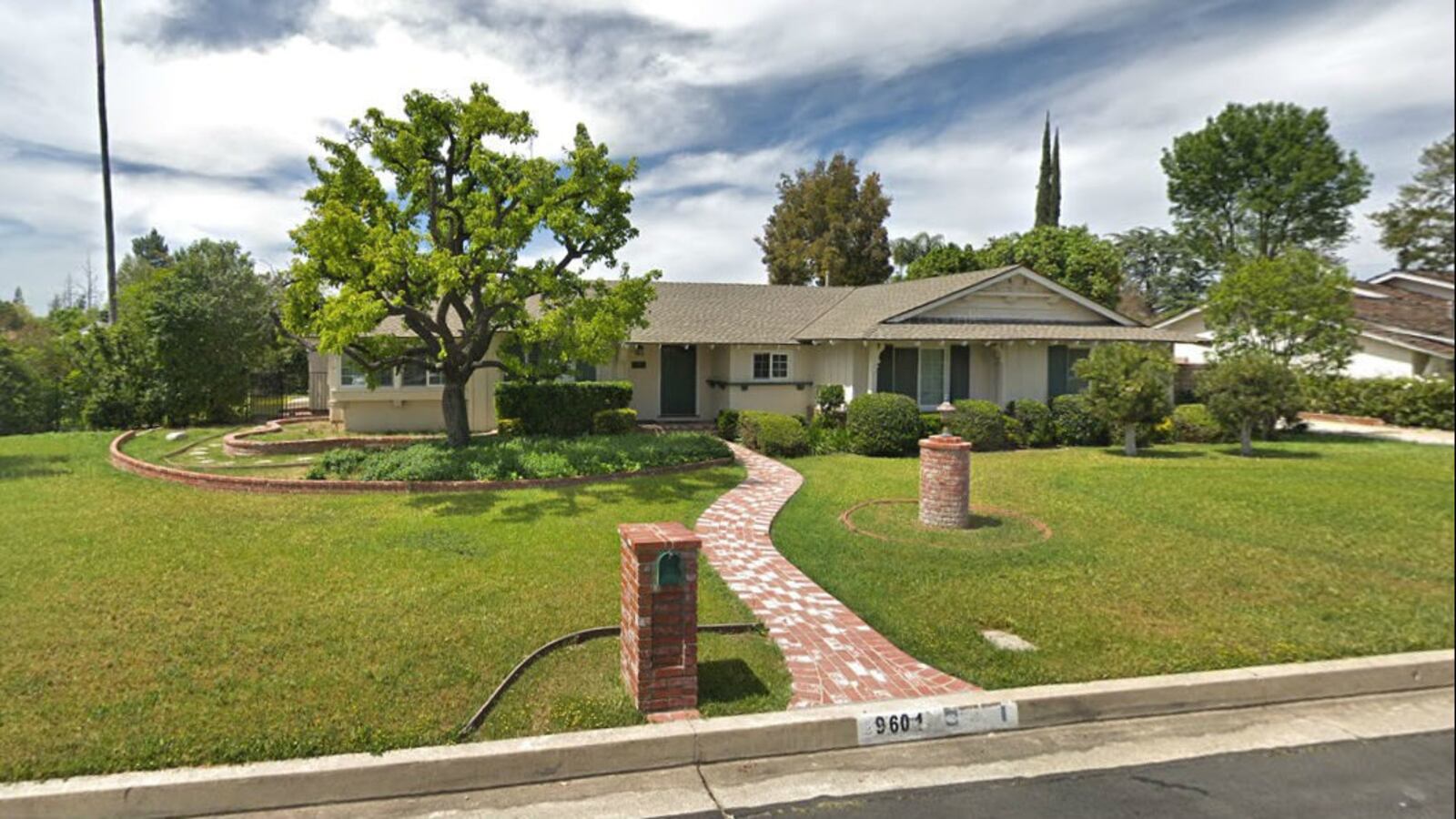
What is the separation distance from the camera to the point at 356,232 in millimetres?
11789

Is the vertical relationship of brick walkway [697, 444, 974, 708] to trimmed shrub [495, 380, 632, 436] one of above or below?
below

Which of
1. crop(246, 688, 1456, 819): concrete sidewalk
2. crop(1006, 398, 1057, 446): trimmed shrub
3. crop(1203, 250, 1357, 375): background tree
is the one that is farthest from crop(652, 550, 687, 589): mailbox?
crop(1006, 398, 1057, 446): trimmed shrub

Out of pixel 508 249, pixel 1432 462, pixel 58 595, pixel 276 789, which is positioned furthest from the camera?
pixel 508 249

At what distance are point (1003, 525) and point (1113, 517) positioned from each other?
1423 millimetres

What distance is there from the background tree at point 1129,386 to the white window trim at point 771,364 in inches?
299

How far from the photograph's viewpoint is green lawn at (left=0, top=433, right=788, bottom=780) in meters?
4.43

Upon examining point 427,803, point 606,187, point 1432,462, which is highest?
point 606,187

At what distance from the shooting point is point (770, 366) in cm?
2078

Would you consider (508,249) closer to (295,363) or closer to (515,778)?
(515,778)

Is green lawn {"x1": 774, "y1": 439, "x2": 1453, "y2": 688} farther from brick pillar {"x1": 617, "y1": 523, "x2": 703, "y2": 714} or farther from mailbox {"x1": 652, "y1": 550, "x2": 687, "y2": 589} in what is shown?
mailbox {"x1": 652, "y1": 550, "x2": 687, "y2": 589}

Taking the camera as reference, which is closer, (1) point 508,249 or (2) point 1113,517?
(2) point 1113,517

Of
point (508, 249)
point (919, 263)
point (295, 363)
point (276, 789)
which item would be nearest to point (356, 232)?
point (508, 249)

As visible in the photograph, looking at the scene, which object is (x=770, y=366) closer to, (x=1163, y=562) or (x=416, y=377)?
(x=416, y=377)

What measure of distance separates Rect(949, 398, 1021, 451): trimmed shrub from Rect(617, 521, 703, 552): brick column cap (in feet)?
41.9
